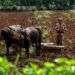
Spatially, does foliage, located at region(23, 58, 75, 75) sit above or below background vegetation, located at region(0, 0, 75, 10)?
above

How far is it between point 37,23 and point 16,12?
9.52 ft

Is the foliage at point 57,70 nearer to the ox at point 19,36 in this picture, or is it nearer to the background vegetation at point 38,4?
the ox at point 19,36

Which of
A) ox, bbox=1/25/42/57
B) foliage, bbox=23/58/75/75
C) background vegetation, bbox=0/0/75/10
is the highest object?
foliage, bbox=23/58/75/75

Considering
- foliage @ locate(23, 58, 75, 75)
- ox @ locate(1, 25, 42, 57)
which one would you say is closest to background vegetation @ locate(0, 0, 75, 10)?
ox @ locate(1, 25, 42, 57)

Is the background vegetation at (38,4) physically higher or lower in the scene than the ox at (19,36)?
lower

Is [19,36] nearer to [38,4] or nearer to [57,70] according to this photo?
[38,4]

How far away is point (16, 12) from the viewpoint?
2061cm

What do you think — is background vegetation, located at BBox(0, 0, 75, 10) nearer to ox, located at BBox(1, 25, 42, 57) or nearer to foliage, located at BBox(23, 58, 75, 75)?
ox, located at BBox(1, 25, 42, 57)

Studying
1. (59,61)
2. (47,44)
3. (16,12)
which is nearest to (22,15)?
(16,12)

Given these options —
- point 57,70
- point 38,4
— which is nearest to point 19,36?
point 38,4

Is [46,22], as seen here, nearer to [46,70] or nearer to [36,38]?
[36,38]

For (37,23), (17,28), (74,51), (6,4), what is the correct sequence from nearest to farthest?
(17,28)
(74,51)
(37,23)
(6,4)

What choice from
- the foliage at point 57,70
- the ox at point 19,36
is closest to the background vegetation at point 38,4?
the ox at point 19,36

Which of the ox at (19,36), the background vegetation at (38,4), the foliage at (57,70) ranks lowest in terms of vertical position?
the background vegetation at (38,4)
